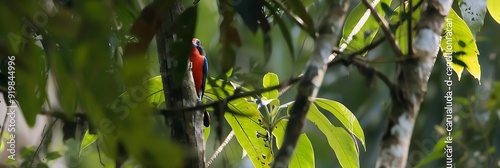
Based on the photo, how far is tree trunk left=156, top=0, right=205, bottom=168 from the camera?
1.29 meters

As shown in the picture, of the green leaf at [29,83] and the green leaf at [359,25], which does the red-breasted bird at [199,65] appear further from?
the green leaf at [29,83]

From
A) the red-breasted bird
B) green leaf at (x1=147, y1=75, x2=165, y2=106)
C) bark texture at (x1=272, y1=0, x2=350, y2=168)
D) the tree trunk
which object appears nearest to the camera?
bark texture at (x1=272, y1=0, x2=350, y2=168)

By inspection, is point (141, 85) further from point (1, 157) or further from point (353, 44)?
point (1, 157)

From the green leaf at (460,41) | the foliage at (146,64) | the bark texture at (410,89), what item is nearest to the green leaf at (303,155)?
the foliage at (146,64)

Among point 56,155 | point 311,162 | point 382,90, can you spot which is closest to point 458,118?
point 311,162

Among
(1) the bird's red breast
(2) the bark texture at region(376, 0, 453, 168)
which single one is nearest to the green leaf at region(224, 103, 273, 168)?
(1) the bird's red breast

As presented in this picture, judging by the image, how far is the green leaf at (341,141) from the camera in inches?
60.6

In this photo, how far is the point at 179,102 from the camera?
1.30m

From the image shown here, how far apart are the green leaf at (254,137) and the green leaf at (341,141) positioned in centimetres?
11

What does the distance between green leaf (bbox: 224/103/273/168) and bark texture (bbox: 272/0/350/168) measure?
1.72 feet

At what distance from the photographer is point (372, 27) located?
1429 millimetres

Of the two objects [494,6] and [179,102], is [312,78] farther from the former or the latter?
[494,6]

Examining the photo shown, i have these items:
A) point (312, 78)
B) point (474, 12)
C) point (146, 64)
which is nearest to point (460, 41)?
point (474, 12)

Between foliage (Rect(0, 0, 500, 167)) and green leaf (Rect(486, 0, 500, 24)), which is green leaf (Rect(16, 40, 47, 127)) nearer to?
foliage (Rect(0, 0, 500, 167))
